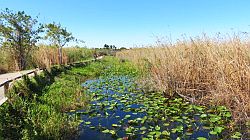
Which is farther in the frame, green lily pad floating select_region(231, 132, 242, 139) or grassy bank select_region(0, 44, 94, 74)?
grassy bank select_region(0, 44, 94, 74)

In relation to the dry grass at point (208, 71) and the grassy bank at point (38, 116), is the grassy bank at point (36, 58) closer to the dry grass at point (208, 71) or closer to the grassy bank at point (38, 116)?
the grassy bank at point (38, 116)

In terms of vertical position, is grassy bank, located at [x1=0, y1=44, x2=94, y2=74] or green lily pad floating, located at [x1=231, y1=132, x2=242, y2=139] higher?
grassy bank, located at [x1=0, y1=44, x2=94, y2=74]

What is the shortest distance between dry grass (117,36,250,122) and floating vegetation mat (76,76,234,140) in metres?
0.36

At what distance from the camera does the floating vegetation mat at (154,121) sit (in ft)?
15.3

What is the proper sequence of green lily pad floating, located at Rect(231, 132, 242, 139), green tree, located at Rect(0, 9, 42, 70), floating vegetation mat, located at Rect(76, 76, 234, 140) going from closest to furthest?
green lily pad floating, located at Rect(231, 132, 242, 139)
floating vegetation mat, located at Rect(76, 76, 234, 140)
green tree, located at Rect(0, 9, 42, 70)

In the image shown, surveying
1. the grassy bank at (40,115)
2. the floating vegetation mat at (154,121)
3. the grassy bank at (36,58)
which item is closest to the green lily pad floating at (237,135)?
the floating vegetation mat at (154,121)

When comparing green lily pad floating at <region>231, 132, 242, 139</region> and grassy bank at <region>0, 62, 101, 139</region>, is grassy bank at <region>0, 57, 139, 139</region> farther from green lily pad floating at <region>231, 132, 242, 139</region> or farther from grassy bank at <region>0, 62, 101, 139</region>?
green lily pad floating at <region>231, 132, 242, 139</region>

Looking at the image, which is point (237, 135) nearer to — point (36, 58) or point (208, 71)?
point (208, 71)

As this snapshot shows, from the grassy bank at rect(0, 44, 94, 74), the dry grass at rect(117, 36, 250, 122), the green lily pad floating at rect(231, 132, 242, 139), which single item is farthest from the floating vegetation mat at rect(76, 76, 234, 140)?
the grassy bank at rect(0, 44, 94, 74)

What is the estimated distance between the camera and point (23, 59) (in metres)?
15.4

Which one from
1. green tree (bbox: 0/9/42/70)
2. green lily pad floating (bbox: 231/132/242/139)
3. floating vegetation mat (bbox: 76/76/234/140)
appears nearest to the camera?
green lily pad floating (bbox: 231/132/242/139)

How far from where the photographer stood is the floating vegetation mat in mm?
4652

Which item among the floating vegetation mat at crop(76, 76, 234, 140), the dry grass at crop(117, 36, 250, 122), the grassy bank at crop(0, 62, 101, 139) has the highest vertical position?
the dry grass at crop(117, 36, 250, 122)

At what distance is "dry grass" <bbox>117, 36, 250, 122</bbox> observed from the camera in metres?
5.26
